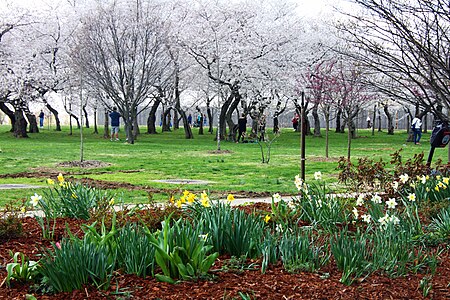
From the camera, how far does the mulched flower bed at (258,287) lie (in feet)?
12.4

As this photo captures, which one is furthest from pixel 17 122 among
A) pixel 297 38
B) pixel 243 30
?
pixel 297 38

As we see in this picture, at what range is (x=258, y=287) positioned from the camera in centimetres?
392

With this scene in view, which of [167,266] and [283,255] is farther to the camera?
[283,255]

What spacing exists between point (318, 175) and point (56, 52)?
32601mm

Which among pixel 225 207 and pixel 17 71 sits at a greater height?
pixel 17 71

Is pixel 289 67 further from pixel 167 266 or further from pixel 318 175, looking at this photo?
pixel 167 266

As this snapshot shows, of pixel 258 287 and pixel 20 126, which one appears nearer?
pixel 258 287

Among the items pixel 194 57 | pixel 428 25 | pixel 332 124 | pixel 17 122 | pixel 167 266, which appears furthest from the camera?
pixel 332 124

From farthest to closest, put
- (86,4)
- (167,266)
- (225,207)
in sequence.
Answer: (86,4), (225,207), (167,266)

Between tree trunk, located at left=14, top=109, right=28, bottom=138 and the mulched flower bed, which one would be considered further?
tree trunk, located at left=14, top=109, right=28, bottom=138

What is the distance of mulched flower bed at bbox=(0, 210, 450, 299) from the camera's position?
3.79m

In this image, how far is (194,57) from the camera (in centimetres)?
3288

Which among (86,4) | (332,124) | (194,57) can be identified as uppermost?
(86,4)

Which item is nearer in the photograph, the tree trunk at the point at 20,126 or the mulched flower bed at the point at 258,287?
the mulched flower bed at the point at 258,287
